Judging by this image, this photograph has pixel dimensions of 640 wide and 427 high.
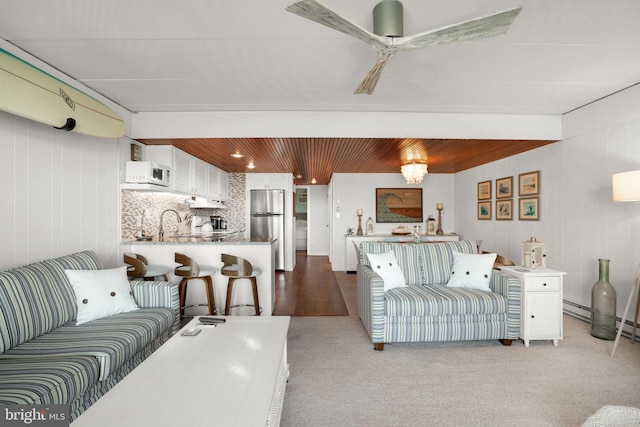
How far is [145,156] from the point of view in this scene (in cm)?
400

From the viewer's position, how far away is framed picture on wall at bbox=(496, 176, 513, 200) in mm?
4906

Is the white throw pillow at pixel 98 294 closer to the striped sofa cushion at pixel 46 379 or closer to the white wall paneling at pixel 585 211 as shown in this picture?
the striped sofa cushion at pixel 46 379

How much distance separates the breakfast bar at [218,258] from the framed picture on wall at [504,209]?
3861 millimetres

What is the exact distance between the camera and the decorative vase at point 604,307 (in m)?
3.00

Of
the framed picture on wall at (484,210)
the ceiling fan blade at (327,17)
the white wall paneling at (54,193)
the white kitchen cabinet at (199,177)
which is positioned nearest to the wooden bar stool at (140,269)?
the white wall paneling at (54,193)

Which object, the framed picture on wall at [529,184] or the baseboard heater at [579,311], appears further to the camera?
the framed picture on wall at [529,184]

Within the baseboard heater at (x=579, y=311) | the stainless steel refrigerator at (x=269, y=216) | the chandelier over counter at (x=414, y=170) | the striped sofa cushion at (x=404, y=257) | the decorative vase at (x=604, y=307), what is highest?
the chandelier over counter at (x=414, y=170)

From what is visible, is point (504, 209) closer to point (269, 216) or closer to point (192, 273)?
point (269, 216)

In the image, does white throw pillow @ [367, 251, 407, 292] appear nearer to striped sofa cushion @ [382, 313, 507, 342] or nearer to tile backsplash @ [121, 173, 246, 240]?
striped sofa cushion @ [382, 313, 507, 342]

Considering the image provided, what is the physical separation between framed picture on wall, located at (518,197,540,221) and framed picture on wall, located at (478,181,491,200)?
0.84 m

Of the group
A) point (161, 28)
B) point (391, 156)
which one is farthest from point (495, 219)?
point (161, 28)

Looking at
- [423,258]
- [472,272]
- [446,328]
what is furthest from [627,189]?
[446,328]

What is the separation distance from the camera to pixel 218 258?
3.72 metres

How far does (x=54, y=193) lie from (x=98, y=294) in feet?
3.36
